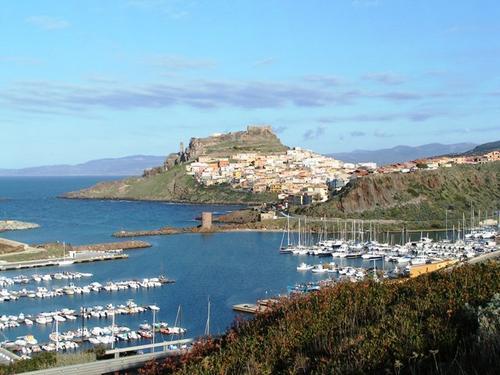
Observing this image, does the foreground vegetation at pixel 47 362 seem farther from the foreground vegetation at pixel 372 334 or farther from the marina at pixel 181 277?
the marina at pixel 181 277

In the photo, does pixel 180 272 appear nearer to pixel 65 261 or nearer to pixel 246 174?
pixel 65 261

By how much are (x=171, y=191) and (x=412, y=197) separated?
43082mm

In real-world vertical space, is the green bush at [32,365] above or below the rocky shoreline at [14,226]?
above

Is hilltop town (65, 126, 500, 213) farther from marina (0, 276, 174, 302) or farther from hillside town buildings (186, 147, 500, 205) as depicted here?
marina (0, 276, 174, 302)

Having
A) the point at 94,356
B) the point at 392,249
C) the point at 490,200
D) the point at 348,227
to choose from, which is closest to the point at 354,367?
the point at 94,356

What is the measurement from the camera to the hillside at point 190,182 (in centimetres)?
7817

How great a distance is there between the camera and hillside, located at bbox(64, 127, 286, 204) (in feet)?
256

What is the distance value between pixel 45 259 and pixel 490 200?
35.5 m

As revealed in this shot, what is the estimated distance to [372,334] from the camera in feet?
12.4

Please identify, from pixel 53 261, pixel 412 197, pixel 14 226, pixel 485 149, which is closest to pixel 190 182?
pixel 14 226

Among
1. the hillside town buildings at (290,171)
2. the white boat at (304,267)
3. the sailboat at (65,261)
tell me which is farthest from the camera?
the hillside town buildings at (290,171)

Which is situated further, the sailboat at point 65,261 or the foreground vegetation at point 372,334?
the sailboat at point 65,261

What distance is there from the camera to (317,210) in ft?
167

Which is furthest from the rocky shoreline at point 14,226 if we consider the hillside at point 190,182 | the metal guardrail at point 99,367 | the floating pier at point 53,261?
the metal guardrail at point 99,367
